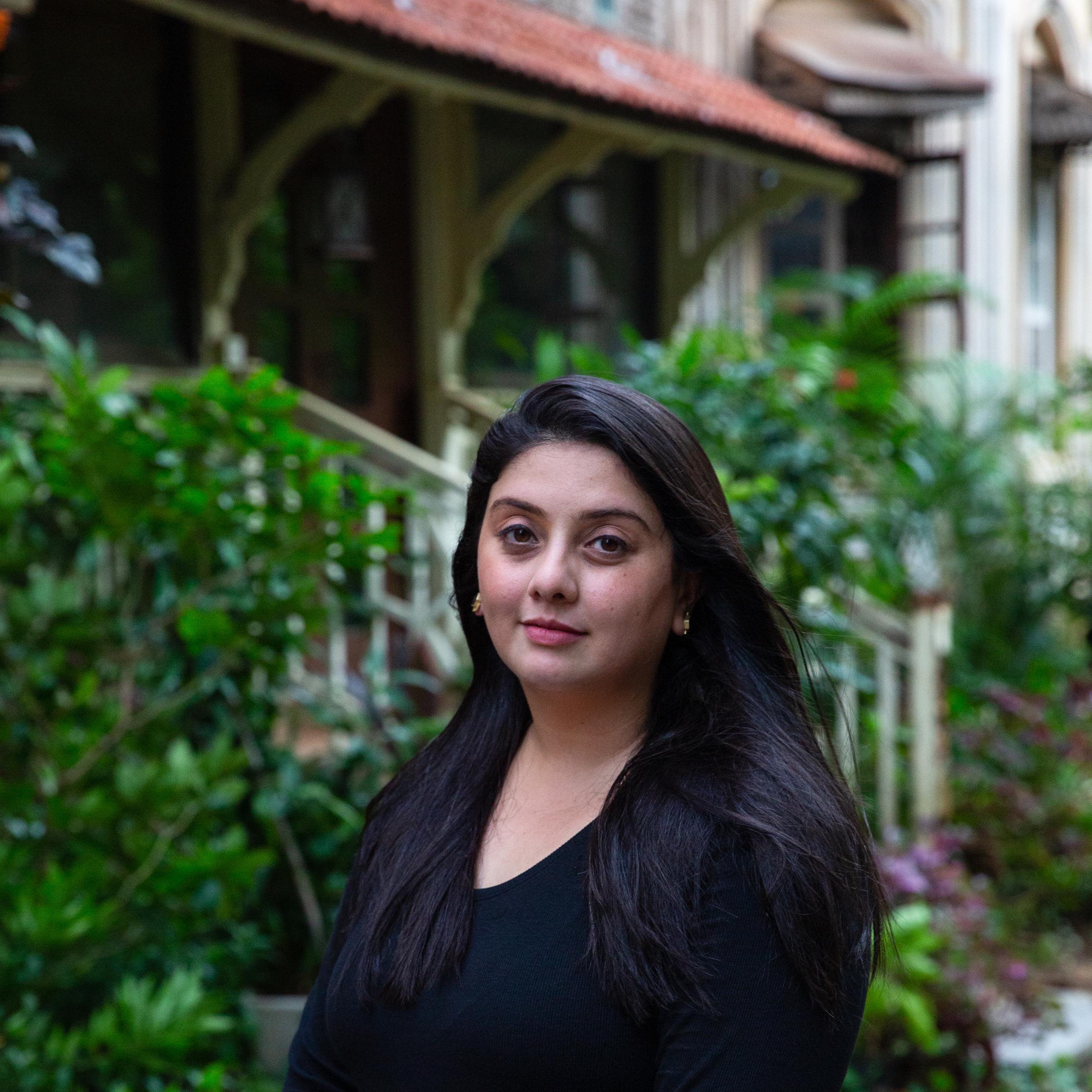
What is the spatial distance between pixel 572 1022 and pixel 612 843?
181mm

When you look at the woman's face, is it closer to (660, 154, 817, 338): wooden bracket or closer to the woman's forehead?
the woman's forehead

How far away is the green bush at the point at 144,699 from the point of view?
2701 mm

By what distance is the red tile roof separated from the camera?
4.70m

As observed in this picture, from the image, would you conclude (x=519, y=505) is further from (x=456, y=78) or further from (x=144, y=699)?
(x=456, y=78)

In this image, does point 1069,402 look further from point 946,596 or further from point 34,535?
point 34,535

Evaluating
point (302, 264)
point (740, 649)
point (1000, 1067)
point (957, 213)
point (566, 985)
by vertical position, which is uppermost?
point (957, 213)

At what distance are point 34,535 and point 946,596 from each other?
17.4ft

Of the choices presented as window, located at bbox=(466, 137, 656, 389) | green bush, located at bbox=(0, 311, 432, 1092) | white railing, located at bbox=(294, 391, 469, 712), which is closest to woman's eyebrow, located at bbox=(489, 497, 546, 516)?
green bush, located at bbox=(0, 311, 432, 1092)

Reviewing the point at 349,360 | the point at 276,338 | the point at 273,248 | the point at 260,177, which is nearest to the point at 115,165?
the point at 260,177

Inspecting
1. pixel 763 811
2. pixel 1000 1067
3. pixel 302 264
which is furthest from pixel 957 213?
pixel 763 811

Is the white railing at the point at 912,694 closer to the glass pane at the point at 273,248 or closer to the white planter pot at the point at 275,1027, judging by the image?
the white planter pot at the point at 275,1027

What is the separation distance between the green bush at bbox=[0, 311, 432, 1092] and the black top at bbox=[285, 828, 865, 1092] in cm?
137

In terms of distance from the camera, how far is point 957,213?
9195 mm

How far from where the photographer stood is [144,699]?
134 inches
